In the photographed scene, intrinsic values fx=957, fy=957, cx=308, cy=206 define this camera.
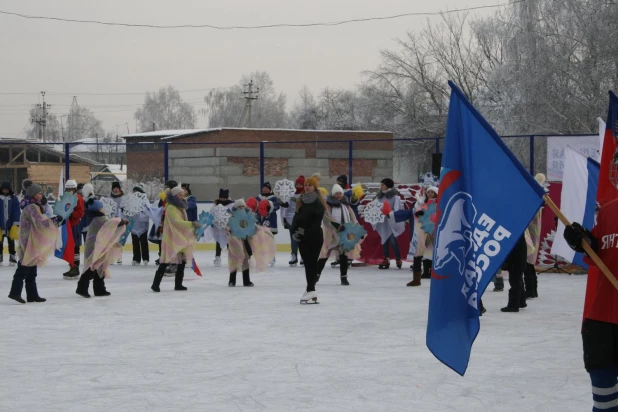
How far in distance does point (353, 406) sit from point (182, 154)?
2057 centimetres

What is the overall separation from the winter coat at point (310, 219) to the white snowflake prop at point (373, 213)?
19.9ft

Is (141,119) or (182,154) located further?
(141,119)

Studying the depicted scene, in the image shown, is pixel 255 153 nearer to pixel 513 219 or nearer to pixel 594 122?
pixel 594 122

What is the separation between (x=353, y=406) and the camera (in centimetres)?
653

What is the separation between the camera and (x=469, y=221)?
5.30m

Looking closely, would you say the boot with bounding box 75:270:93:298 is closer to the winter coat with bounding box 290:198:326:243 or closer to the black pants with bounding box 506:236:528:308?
the winter coat with bounding box 290:198:326:243

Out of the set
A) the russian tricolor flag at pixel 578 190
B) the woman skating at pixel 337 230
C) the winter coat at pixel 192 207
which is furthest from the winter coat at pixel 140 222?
the russian tricolor flag at pixel 578 190

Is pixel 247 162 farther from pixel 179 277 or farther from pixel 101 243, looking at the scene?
pixel 101 243

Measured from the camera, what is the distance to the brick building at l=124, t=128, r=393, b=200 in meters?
26.3

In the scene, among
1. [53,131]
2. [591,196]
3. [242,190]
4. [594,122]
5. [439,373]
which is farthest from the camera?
[53,131]

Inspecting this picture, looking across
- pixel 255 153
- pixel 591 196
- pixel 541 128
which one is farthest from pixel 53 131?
pixel 591 196

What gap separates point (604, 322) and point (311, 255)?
7680mm

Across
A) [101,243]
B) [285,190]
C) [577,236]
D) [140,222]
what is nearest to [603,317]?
[577,236]

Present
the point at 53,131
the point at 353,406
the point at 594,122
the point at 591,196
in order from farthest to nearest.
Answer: the point at 53,131, the point at 594,122, the point at 591,196, the point at 353,406
